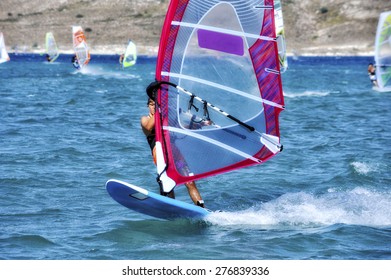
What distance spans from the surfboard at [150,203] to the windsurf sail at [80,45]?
28242mm

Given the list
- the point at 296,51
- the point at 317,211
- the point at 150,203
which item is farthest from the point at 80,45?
the point at 296,51

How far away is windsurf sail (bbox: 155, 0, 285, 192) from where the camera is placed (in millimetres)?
7926

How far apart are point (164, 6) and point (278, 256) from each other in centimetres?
8240

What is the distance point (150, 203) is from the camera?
788 centimetres

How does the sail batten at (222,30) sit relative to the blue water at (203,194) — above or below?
above

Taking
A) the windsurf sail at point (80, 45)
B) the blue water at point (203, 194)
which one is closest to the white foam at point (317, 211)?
the blue water at point (203, 194)

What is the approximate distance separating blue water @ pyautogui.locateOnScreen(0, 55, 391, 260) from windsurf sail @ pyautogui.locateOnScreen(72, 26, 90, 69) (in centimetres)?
1751

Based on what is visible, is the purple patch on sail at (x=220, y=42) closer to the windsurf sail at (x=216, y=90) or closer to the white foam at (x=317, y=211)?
the windsurf sail at (x=216, y=90)

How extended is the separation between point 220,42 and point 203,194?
2.58 metres

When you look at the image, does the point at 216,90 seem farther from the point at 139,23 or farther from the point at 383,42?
the point at 139,23

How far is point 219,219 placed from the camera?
8.27 meters

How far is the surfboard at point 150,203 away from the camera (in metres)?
7.71

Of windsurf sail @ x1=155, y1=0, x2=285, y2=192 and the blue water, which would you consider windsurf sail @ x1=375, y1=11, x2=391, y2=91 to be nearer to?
the blue water

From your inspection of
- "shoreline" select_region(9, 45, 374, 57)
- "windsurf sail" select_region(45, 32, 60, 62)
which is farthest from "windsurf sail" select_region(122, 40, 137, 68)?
"shoreline" select_region(9, 45, 374, 57)
